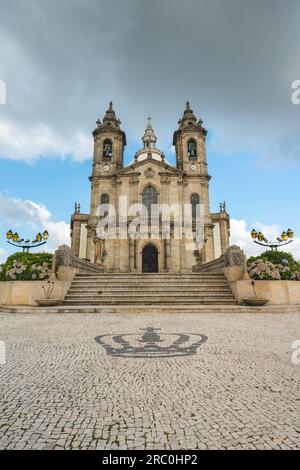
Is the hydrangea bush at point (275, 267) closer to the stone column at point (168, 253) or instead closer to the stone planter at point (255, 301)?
the stone planter at point (255, 301)

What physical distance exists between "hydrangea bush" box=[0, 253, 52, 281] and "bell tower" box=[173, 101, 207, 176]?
80.2 feet

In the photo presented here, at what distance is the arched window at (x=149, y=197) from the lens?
29.8 metres

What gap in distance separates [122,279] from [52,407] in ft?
34.0

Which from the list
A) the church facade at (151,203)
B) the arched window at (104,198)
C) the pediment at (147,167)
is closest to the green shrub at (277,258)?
the church facade at (151,203)

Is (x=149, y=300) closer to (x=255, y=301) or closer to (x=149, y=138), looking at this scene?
(x=255, y=301)

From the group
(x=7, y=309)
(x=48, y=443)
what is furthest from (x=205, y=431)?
(x=7, y=309)

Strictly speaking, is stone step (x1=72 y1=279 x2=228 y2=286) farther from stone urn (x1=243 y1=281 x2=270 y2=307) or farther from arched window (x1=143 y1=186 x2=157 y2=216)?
arched window (x1=143 y1=186 x2=157 y2=216)

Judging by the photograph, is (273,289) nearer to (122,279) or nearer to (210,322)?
(210,322)

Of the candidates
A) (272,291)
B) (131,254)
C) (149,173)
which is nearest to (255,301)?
(272,291)

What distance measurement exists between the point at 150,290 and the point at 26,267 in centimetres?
536

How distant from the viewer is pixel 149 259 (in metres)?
28.2

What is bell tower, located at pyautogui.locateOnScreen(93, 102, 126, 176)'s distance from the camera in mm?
32594

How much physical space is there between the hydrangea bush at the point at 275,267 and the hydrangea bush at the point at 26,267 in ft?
29.6

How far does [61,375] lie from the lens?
2.87 m
